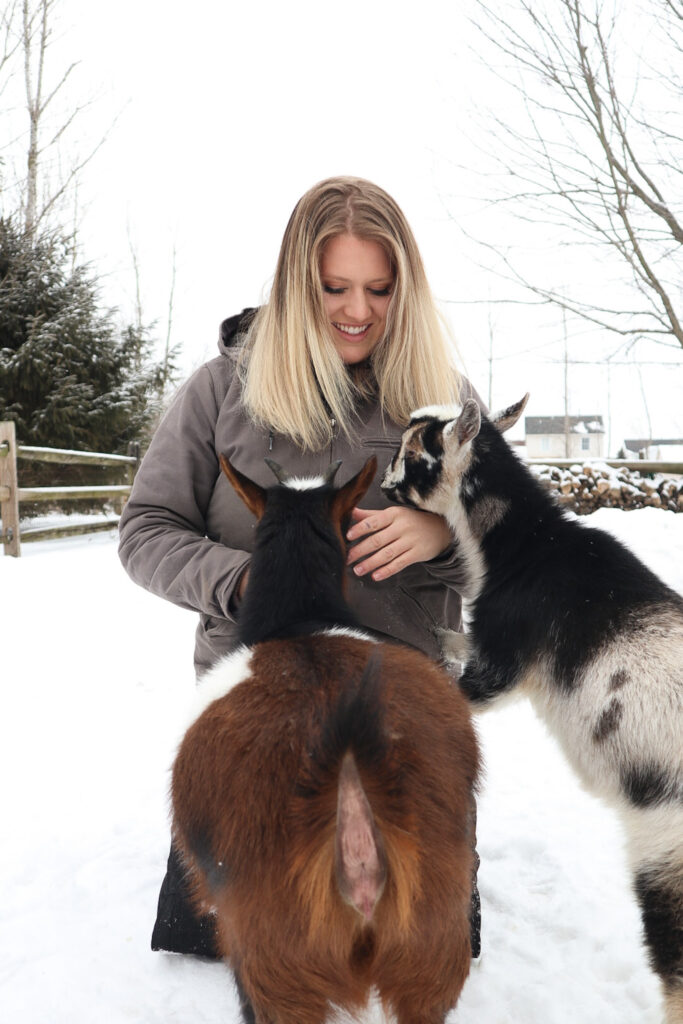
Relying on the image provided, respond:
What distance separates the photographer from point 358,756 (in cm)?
154

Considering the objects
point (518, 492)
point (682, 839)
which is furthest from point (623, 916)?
point (518, 492)

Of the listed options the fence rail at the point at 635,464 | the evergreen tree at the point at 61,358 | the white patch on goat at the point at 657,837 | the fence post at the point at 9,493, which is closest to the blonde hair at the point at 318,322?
the white patch on goat at the point at 657,837

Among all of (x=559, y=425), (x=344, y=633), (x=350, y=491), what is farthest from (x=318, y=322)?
(x=559, y=425)

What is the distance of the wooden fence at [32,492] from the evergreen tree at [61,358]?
96cm

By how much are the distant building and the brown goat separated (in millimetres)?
72879

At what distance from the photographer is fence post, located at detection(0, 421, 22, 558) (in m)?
9.91

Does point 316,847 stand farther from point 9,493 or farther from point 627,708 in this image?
point 9,493

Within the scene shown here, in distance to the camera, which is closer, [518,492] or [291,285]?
[291,285]

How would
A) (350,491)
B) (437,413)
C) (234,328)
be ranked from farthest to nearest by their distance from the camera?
(234,328)
(437,413)
(350,491)

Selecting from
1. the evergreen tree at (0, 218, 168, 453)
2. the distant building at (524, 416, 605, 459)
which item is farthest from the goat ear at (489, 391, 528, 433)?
the distant building at (524, 416, 605, 459)

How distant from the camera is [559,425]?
7238 centimetres

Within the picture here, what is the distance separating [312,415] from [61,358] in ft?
36.9

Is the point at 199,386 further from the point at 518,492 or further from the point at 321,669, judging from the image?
the point at 321,669

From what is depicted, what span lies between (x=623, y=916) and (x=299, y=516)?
2292 mm
